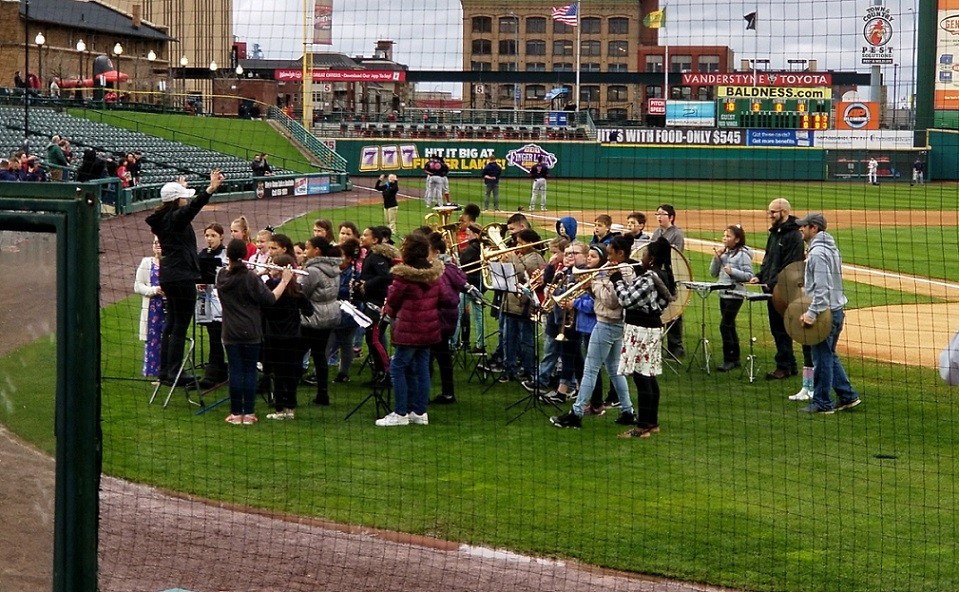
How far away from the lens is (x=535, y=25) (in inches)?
2373

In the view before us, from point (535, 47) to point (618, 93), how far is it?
14842mm

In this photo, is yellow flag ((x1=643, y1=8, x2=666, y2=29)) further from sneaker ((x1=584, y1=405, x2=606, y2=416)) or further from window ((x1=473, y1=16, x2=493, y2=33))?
sneaker ((x1=584, y1=405, x2=606, y2=416))

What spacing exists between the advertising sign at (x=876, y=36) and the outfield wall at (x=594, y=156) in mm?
34838

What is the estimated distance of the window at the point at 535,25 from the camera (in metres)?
58.6

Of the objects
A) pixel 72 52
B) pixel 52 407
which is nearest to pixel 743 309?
pixel 52 407

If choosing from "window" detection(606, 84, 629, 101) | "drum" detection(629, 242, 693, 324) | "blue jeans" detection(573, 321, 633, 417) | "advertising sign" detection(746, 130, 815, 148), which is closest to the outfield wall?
"advertising sign" detection(746, 130, 815, 148)

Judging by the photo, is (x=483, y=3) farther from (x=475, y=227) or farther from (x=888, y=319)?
(x=888, y=319)

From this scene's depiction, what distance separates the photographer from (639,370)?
34.7 feet

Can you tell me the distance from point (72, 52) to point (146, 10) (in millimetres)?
14231

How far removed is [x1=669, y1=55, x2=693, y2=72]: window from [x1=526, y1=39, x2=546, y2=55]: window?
22.7 meters

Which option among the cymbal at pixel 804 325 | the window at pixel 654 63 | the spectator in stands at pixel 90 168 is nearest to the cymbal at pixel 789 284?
the cymbal at pixel 804 325

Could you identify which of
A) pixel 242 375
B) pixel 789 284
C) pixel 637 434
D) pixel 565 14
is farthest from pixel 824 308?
pixel 565 14

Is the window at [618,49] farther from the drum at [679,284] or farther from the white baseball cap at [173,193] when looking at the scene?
the white baseball cap at [173,193]

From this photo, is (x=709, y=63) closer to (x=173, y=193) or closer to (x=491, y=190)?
(x=491, y=190)
